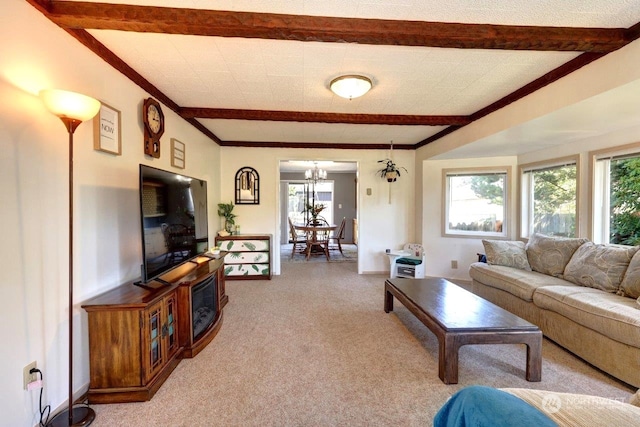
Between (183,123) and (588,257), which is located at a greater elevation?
(183,123)

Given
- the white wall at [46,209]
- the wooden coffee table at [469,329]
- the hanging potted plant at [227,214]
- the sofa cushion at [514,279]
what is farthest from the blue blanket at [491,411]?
the hanging potted plant at [227,214]

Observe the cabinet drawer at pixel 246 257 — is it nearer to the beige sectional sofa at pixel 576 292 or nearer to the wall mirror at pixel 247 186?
the wall mirror at pixel 247 186

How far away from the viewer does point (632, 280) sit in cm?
223

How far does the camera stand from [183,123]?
3277 mm

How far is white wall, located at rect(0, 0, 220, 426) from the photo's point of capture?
1333mm

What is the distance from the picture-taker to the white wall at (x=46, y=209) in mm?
1333

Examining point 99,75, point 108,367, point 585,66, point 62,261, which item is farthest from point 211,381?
point 585,66

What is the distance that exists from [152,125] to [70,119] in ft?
3.78

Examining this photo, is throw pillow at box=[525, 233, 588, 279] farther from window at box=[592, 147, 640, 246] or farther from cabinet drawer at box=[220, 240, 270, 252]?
cabinet drawer at box=[220, 240, 270, 252]

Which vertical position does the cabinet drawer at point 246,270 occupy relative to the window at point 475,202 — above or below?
below

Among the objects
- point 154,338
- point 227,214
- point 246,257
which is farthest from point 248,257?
point 154,338

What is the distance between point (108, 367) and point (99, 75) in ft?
6.25

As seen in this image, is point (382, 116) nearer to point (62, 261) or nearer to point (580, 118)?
point (580, 118)

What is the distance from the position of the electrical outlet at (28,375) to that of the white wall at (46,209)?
24mm
